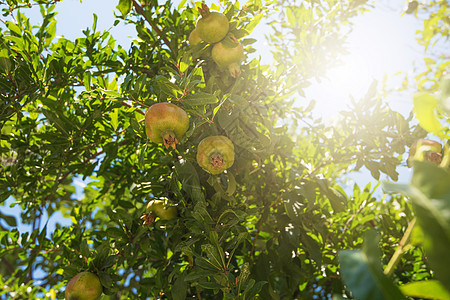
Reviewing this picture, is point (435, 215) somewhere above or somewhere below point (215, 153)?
below

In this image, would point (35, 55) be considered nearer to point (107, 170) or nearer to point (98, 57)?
point (98, 57)

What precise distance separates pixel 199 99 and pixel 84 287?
0.87 metres

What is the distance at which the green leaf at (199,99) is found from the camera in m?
1.12

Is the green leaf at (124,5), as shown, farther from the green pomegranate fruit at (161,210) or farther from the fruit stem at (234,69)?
the green pomegranate fruit at (161,210)

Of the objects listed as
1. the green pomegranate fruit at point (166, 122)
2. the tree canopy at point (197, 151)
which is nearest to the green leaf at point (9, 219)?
the tree canopy at point (197, 151)

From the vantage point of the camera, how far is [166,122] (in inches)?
46.7

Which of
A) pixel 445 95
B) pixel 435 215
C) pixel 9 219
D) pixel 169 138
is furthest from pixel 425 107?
pixel 9 219

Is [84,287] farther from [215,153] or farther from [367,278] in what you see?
[367,278]

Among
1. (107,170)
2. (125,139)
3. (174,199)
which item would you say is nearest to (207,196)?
(174,199)

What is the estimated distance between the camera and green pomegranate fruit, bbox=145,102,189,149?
1.19m

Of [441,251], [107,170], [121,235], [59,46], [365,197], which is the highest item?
[59,46]

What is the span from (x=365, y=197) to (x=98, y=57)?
1722 mm

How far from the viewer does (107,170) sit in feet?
6.81

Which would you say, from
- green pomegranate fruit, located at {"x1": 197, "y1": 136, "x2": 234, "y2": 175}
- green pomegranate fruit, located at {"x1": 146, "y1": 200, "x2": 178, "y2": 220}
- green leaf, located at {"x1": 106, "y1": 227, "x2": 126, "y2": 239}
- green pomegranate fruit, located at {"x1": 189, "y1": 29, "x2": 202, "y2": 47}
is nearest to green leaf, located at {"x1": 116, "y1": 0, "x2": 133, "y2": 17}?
green pomegranate fruit, located at {"x1": 189, "y1": 29, "x2": 202, "y2": 47}
